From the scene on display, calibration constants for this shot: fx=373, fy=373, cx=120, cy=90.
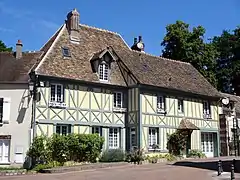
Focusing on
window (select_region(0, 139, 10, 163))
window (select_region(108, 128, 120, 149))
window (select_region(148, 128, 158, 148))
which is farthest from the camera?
window (select_region(148, 128, 158, 148))

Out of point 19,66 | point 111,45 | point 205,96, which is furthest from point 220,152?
point 19,66

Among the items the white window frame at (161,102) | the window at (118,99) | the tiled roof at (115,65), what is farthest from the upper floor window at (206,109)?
the window at (118,99)

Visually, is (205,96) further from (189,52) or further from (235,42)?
(235,42)

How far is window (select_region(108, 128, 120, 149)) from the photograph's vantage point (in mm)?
25031

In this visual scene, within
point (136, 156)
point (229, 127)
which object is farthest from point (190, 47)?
point (136, 156)

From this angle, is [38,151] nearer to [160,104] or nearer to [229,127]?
[160,104]

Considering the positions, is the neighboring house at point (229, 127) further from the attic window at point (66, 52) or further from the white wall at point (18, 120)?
the white wall at point (18, 120)

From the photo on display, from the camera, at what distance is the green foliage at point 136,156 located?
2386 cm

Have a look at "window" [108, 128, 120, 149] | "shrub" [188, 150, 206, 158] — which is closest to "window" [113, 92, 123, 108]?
"window" [108, 128, 120, 149]

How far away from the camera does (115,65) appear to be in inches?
1043

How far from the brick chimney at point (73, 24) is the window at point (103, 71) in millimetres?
2902

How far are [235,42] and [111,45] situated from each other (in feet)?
83.9

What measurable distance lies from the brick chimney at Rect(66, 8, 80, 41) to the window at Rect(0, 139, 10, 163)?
28.4 ft

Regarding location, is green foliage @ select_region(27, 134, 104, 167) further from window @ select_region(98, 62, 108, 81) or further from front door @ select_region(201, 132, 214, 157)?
front door @ select_region(201, 132, 214, 157)
